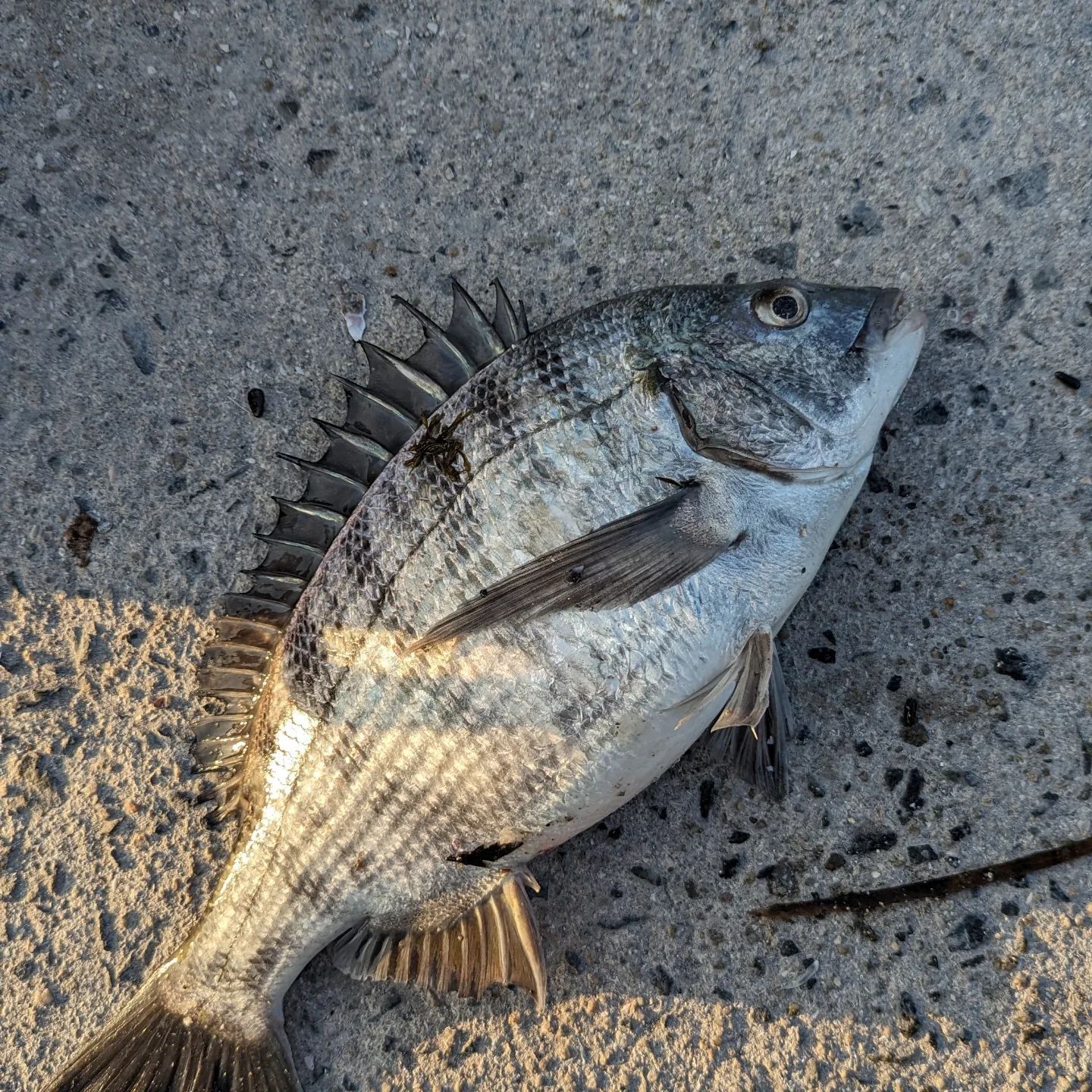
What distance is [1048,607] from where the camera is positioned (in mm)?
2107

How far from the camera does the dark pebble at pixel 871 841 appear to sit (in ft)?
6.98

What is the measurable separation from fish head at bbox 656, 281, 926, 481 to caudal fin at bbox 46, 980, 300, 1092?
1844 mm

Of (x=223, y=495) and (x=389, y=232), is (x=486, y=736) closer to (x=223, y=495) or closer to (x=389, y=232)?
(x=223, y=495)

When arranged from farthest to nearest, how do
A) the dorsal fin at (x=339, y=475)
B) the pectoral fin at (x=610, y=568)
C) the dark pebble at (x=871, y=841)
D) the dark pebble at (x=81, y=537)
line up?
the dark pebble at (x=81, y=537)
the dark pebble at (x=871, y=841)
the dorsal fin at (x=339, y=475)
the pectoral fin at (x=610, y=568)

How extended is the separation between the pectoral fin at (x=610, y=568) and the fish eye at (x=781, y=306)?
1.46 feet

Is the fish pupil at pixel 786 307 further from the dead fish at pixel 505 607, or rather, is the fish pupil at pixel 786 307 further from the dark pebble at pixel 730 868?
the dark pebble at pixel 730 868

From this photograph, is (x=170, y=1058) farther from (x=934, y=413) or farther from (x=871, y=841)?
(x=934, y=413)

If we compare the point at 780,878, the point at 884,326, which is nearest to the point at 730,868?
the point at 780,878

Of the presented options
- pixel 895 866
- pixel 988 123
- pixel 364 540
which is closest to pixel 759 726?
pixel 895 866

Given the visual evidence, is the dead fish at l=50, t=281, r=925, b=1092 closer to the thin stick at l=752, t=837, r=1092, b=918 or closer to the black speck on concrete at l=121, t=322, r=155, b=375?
the thin stick at l=752, t=837, r=1092, b=918

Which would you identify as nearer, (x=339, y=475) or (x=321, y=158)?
(x=339, y=475)

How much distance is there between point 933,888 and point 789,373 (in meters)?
1.37

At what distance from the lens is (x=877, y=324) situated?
182 cm

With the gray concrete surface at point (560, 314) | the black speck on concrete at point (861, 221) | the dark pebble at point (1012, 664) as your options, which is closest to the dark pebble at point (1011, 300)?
the gray concrete surface at point (560, 314)
